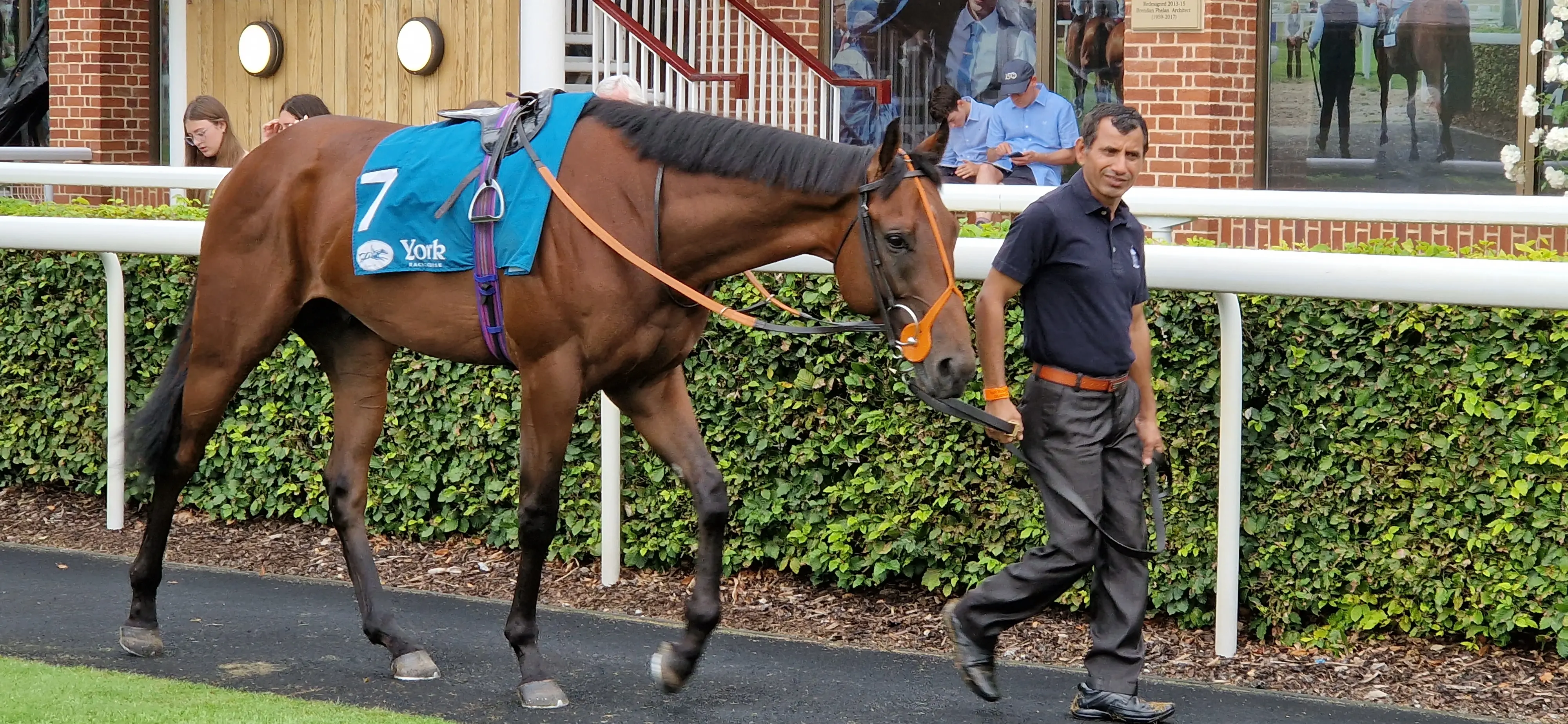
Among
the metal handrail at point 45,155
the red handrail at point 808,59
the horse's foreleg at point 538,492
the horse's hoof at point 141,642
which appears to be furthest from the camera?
the red handrail at point 808,59

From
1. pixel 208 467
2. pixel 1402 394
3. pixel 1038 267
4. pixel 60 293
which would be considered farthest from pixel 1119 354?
pixel 60 293

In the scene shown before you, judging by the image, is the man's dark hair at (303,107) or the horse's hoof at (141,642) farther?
the man's dark hair at (303,107)

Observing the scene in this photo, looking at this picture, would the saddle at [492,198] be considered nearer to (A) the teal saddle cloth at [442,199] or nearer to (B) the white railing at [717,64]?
(A) the teal saddle cloth at [442,199]

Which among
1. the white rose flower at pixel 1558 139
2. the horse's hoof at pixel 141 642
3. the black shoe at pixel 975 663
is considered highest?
the white rose flower at pixel 1558 139

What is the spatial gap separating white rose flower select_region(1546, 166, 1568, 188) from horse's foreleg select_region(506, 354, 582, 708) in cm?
595

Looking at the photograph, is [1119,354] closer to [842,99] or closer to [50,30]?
[842,99]

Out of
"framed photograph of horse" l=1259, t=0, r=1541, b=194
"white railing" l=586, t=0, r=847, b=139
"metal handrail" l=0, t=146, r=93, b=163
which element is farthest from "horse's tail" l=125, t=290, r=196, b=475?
"framed photograph of horse" l=1259, t=0, r=1541, b=194

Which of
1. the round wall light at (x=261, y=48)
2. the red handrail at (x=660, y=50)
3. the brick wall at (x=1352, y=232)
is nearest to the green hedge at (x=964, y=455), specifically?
the brick wall at (x=1352, y=232)

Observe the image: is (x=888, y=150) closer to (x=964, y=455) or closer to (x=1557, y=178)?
(x=964, y=455)

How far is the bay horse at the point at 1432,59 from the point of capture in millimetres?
10203

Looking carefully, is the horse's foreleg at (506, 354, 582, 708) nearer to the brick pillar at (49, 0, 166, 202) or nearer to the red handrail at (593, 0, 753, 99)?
the red handrail at (593, 0, 753, 99)

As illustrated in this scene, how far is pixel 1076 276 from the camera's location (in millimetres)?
4410

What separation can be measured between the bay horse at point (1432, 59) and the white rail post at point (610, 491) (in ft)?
20.6

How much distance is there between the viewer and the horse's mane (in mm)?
4395
